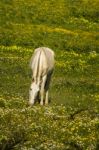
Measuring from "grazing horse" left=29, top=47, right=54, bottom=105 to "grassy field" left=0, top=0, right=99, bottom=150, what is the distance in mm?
729

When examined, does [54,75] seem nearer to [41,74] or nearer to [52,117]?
[41,74]

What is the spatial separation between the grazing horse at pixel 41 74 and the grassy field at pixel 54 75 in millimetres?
729

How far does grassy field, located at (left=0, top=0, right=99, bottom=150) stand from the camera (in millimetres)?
19094

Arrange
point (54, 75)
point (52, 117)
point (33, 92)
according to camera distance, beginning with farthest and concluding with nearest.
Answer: point (54, 75)
point (33, 92)
point (52, 117)

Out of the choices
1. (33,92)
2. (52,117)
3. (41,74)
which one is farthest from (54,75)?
(52,117)

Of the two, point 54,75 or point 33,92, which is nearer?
point 33,92

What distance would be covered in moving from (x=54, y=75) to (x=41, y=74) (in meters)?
17.7

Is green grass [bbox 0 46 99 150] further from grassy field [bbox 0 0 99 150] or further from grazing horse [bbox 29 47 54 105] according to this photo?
grazing horse [bbox 29 47 54 105]

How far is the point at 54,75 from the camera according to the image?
45.6m

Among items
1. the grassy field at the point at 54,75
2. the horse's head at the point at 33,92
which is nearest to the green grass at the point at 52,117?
the grassy field at the point at 54,75

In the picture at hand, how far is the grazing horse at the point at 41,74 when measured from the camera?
26922 mm

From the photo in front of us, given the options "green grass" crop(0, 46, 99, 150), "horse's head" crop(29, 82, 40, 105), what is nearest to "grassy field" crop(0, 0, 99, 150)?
"green grass" crop(0, 46, 99, 150)

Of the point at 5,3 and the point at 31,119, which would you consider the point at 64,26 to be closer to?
the point at 5,3

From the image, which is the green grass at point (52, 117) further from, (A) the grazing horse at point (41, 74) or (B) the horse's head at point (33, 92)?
(A) the grazing horse at point (41, 74)
